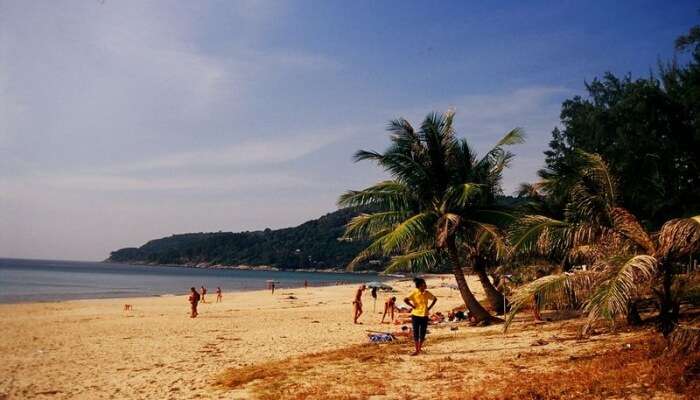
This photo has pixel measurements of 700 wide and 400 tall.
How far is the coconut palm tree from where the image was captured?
5914mm

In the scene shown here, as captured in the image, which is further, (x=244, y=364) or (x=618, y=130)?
(x=618, y=130)

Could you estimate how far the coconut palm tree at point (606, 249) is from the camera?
591 centimetres

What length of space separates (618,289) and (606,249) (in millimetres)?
1889

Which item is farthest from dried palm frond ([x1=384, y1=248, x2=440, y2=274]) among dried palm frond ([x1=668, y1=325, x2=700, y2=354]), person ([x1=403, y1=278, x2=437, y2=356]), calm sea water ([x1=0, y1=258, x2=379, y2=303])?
calm sea water ([x1=0, y1=258, x2=379, y2=303])

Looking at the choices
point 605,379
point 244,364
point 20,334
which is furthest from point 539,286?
point 20,334

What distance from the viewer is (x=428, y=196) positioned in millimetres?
13734

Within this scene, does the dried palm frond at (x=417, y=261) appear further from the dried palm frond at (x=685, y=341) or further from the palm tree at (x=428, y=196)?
the dried palm frond at (x=685, y=341)

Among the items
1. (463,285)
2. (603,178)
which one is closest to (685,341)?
(603,178)

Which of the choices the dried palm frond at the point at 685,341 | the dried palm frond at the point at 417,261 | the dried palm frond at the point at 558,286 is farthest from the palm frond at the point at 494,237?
the dried palm frond at the point at 685,341

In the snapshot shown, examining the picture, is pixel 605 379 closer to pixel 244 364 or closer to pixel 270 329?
pixel 244 364

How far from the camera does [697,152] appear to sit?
12523 mm

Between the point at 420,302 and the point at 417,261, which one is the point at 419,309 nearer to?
the point at 420,302

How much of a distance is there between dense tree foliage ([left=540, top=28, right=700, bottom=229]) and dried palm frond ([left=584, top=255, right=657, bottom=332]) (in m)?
3.04

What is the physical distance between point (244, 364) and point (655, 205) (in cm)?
1070
